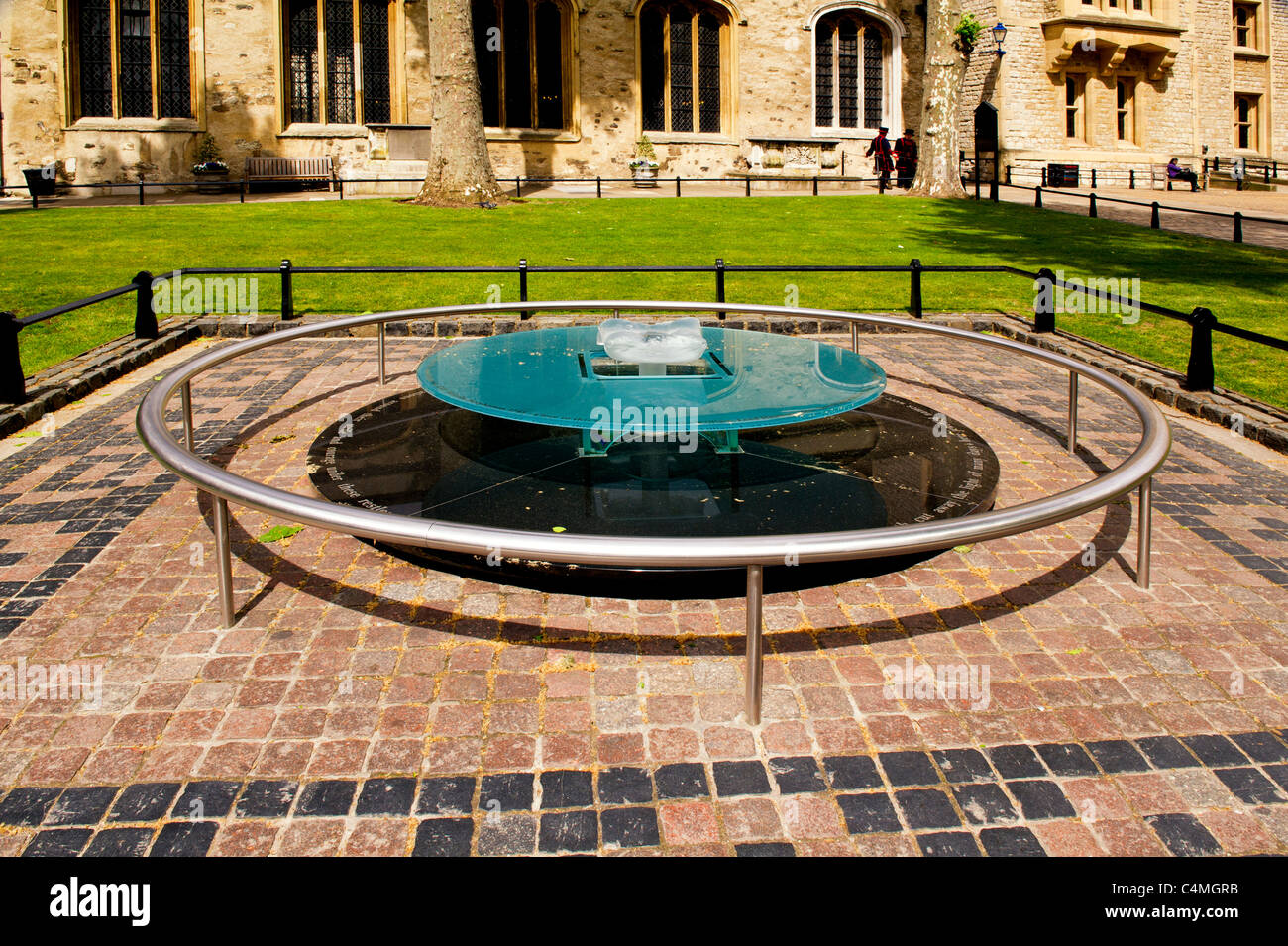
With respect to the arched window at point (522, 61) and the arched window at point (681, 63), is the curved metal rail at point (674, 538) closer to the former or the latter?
the arched window at point (522, 61)

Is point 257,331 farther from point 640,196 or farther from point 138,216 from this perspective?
point 640,196

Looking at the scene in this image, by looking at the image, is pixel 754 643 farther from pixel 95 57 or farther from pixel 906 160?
pixel 95 57

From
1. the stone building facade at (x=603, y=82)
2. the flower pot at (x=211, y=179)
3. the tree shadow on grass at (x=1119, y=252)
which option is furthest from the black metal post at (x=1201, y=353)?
the flower pot at (x=211, y=179)

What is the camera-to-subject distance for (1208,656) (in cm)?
445

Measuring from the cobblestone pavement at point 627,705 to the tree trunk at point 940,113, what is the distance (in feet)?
79.2

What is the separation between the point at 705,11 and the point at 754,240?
1924 centimetres

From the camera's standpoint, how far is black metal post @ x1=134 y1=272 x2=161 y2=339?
10602mm

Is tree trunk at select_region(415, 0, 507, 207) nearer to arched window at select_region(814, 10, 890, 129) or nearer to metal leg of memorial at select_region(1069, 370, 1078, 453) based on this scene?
arched window at select_region(814, 10, 890, 129)

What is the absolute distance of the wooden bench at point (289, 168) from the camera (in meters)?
29.3

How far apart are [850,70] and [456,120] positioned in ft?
62.6

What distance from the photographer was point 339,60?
101 ft

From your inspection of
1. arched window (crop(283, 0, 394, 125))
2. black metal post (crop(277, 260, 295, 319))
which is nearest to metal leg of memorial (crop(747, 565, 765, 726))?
black metal post (crop(277, 260, 295, 319))

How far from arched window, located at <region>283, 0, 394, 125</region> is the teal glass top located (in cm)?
2562

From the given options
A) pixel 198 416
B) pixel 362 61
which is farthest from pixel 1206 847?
pixel 362 61
